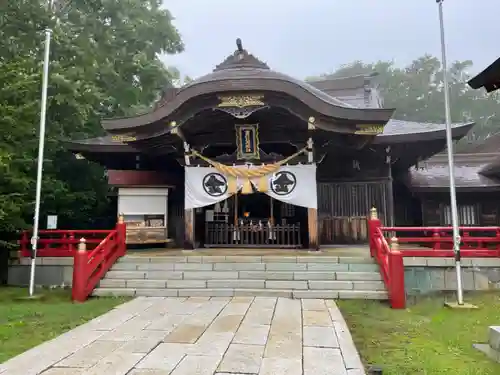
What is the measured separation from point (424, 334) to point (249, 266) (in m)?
3.85

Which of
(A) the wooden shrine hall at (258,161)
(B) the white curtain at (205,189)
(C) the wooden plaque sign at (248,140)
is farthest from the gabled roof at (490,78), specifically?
(B) the white curtain at (205,189)

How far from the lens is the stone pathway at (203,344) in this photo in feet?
12.6

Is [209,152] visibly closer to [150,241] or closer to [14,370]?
[150,241]

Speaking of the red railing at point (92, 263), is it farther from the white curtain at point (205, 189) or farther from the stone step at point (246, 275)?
the white curtain at point (205, 189)

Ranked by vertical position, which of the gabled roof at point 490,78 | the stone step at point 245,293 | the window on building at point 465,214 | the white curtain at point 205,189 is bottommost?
the stone step at point 245,293

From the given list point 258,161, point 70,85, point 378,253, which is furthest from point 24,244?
point 378,253

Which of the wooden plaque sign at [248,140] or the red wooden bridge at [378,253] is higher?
the wooden plaque sign at [248,140]

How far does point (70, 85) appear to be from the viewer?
11.2 meters

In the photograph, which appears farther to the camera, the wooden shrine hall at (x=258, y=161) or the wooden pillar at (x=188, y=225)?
the wooden pillar at (x=188, y=225)

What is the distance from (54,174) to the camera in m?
12.1

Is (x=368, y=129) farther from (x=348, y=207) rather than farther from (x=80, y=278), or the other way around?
(x=80, y=278)

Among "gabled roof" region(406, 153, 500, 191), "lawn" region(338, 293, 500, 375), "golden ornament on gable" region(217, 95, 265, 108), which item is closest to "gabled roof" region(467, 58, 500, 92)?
"lawn" region(338, 293, 500, 375)

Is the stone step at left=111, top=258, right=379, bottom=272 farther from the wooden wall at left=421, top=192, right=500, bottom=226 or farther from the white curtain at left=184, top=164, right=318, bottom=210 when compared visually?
the wooden wall at left=421, top=192, right=500, bottom=226

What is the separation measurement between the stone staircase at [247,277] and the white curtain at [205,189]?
1.86m
